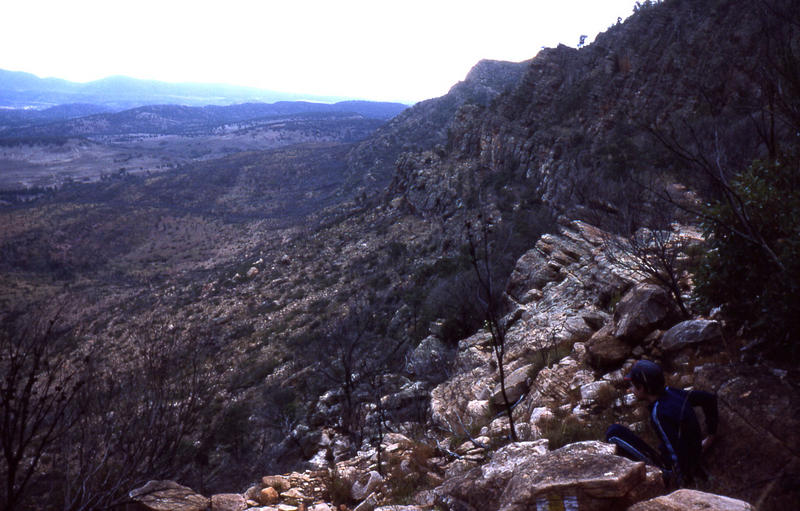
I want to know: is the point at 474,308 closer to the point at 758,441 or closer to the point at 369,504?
the point at 369,504

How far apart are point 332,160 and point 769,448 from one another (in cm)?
7926

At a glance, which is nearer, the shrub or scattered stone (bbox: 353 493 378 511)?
the shrub

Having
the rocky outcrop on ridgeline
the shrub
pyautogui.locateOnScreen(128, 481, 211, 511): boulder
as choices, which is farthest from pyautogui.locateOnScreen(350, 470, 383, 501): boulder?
the rocky outcrop on ridgeline

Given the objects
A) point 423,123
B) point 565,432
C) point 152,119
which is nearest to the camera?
point 565,432

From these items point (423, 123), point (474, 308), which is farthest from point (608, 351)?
point (423, 123)

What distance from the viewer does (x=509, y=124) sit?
2902cm

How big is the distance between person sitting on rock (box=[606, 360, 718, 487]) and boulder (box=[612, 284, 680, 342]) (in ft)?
7.75

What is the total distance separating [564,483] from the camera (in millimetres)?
2738

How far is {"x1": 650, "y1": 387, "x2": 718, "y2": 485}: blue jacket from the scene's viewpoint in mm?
3070

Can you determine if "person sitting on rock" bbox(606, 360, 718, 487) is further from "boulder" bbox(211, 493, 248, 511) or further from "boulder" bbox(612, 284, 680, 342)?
"boulder" bbox(211, 493, 248, 511)

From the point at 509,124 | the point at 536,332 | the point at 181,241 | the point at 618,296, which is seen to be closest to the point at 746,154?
the point at 618,296

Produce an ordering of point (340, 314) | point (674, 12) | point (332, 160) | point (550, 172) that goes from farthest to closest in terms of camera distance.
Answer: point (332, 160) → point (674, 12) → point (550, 172) → point (340, 314)

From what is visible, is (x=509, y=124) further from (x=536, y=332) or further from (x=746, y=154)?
(x=536, y=332)

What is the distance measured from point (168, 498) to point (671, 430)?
4807 mm
